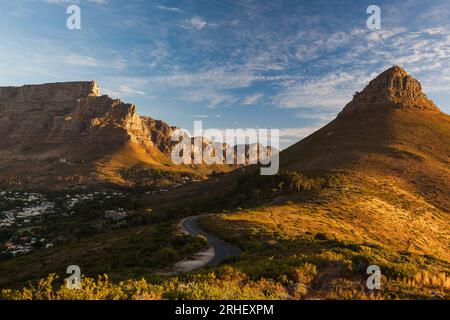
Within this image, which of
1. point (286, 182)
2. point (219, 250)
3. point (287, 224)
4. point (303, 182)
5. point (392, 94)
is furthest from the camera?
point (392, 94)

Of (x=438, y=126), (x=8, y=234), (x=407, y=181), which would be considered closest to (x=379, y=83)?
(x=438, y=126)

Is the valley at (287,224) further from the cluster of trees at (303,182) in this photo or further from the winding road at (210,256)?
the winding road at (210,256)

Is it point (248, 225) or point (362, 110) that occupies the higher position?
point (362, 110)

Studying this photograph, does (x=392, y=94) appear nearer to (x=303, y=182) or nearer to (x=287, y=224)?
(x=303, y=182)

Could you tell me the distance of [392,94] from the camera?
11050 cm

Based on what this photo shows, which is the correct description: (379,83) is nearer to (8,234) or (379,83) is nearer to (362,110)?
(362,110)

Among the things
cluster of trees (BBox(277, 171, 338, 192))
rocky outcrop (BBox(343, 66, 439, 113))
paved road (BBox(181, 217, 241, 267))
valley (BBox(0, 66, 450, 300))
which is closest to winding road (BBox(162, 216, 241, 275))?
paved road (BBox(181, 217, 241, 267))

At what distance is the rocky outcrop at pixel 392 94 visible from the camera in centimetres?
10806

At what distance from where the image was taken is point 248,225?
117 feet

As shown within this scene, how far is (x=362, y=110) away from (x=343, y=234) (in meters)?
85.4

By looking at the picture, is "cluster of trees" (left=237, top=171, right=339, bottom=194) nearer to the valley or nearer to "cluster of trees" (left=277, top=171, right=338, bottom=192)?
"cluster of trees" (left=277, top=171, right=338, bottom=192)

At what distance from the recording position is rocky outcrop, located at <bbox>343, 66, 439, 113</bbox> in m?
108

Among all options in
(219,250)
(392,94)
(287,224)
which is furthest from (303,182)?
(392,94)

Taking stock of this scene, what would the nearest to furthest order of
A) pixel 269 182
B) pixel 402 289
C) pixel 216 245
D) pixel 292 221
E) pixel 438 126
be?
1. pixel 402 289
2. pixel 216 245
3. pixel 292 221
4. pixel 269 182
5. pixel 438 126
